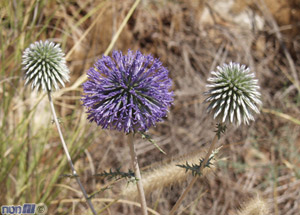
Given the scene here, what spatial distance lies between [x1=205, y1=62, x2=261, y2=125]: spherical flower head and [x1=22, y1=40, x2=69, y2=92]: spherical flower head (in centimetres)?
133

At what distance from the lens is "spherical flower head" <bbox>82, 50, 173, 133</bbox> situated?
2317 millimetres

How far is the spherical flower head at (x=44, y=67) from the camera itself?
280 centimetres

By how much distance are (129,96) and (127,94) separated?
26 millimetres

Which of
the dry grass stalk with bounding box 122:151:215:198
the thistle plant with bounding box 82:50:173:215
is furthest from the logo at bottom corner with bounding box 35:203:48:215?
the thistle plant with bounding box 82:50:173:215

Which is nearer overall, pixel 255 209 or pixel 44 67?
pixel 255 209

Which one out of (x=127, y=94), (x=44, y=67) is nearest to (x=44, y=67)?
(x=44, y=67)

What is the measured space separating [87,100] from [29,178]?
6.32 feet

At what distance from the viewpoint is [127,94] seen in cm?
245

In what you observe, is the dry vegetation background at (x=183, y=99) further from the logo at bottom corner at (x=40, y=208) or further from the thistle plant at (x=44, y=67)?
the thistle plant at (x=44, y=67)

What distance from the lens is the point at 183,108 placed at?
5.79 metres

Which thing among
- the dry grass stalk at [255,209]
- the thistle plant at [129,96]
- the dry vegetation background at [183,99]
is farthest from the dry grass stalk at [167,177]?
the dry vegetation background at [183,99]

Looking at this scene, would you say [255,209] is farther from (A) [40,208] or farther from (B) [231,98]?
(A) [40,208]

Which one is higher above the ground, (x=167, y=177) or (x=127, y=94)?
(x=127, y=94)

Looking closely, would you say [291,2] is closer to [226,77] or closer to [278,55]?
[278,55]
